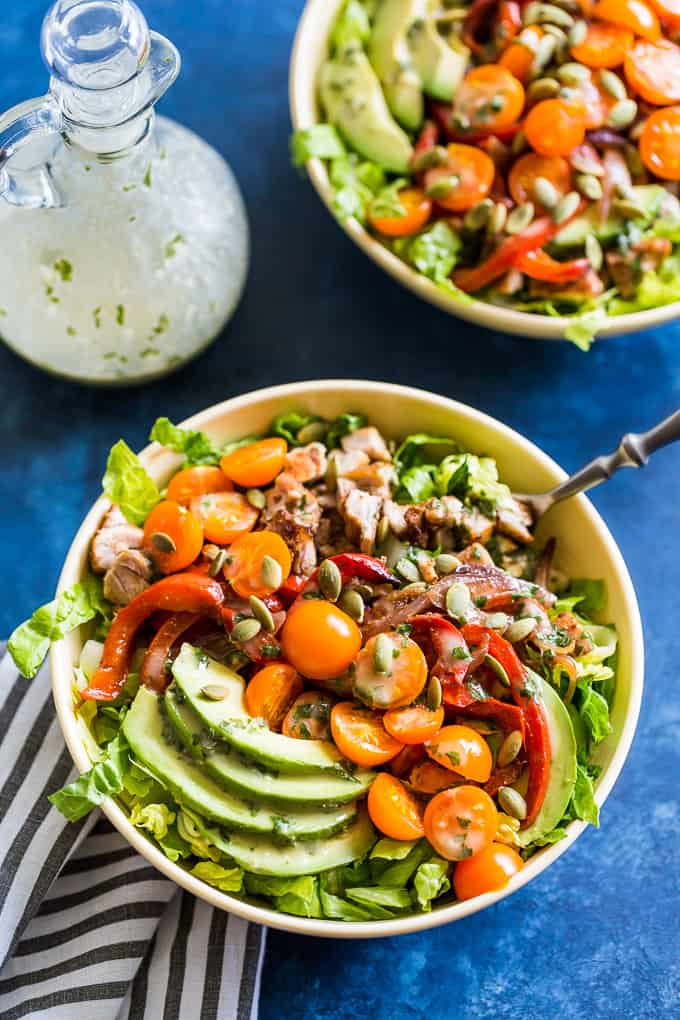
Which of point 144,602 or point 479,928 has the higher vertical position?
→ point 144,602

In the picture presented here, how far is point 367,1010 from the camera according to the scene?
10.7ft

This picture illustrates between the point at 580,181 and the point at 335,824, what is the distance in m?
2.08

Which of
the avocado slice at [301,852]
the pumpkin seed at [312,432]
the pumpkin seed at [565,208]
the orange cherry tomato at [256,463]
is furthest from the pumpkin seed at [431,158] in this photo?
the avocado slice at [301,852]

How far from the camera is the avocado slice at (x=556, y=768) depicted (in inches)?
111

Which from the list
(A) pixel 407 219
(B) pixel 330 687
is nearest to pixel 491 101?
(A) pixel 407 219

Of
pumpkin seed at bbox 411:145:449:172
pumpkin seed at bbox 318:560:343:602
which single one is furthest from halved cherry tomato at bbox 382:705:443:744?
pumpkin seed at bbox 411:145:449:172

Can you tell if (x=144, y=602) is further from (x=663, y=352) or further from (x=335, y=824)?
(x=663, y=352)

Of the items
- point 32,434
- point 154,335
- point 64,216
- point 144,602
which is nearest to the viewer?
point 144,602

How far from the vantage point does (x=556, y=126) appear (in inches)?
136

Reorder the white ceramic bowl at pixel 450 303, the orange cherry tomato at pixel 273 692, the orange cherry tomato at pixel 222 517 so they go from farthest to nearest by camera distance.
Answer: the white ceramic bowl at pixel 450 303, the orange cherry tomato at pixel 222 517, the orange cherry tomato at pixel 273 692

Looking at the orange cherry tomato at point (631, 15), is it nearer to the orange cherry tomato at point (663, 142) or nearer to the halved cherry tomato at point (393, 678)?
the orange cherry tomato at point (663, 142)

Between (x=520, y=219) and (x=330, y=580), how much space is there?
4.36ft

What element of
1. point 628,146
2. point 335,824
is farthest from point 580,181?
point 335,824

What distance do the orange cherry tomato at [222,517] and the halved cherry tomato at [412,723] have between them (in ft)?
2.18
